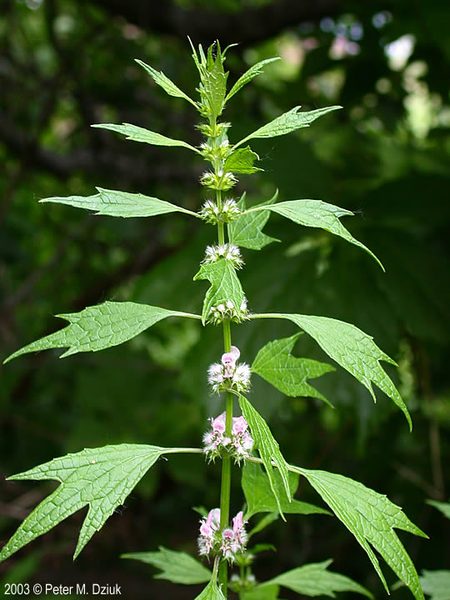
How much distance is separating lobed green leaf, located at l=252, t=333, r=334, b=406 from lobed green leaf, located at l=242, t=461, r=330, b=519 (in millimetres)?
95

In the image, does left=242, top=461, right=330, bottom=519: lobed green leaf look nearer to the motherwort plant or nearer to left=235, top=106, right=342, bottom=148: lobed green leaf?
the motherwort plant

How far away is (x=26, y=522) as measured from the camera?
56cm

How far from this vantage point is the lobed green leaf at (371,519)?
598mm

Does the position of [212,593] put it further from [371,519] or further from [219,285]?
[219,285]

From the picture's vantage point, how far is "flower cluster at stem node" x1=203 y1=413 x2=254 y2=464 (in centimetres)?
66

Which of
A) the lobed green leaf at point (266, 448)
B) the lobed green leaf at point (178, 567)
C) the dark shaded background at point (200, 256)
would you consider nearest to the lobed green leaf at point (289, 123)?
the lobed green leaf at point (266, 448)

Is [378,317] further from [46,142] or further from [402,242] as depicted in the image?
[46,142]

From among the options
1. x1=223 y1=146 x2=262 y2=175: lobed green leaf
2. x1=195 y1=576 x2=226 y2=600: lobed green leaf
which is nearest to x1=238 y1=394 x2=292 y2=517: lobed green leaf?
x1=195 y1=576 x2=226 y2=600: lobed green leaf

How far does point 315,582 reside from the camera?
0.79 metres

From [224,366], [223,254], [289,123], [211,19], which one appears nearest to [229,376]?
[224,366]

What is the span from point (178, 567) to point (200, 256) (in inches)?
32.3

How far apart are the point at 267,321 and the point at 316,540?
87 cm

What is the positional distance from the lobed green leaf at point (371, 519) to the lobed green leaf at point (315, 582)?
15 cm

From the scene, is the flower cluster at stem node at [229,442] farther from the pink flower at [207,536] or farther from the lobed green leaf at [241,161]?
the lobed green leaf at [241,161]
